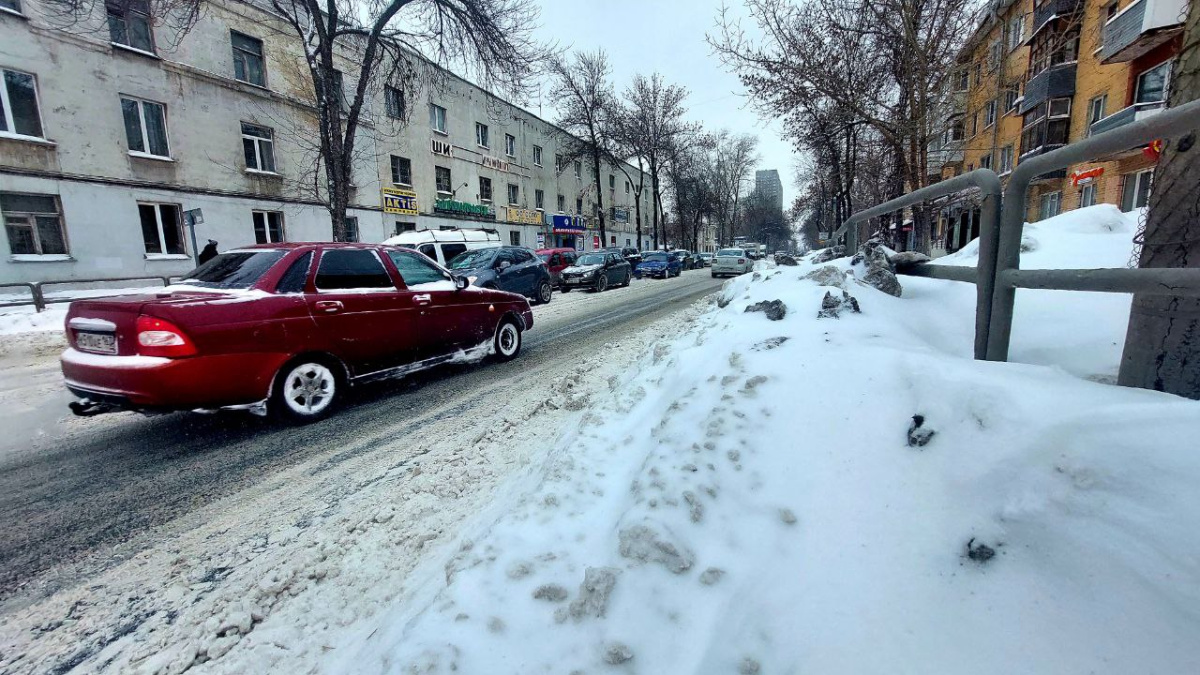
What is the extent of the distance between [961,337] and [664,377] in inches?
82.5

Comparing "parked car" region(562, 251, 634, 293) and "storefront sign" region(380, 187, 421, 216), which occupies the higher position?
"storefront sign" region(380, 187, 421, 216)

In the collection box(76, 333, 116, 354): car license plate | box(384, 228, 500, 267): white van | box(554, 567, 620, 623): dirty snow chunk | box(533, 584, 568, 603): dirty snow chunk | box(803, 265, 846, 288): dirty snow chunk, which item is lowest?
box(533, 584, 568, 603): dirty snow chunk

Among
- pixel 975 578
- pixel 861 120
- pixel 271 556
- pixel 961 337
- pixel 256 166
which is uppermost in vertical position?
pixel 256 166

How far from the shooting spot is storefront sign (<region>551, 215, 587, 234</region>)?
39438 mm

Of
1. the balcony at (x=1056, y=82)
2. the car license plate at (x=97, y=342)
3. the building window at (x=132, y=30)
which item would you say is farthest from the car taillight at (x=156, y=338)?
the balcony at (x=1056, y=82)

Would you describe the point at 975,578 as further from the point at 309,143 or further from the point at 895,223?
the point at 309,143

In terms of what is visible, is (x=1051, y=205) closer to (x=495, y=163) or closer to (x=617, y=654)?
(x=495, y=163)

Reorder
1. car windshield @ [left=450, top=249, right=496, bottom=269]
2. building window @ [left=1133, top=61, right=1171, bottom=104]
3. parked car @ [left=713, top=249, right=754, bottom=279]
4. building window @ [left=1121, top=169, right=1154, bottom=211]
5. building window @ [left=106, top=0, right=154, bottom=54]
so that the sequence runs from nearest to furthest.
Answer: car windshield @ [left=450, top=249, right=496, bottom=269], building window @ [left=106, top=0, right=154, bottom=54], building window @ [left=1133, top=61, right=1171, bottom=104], building window @ [left=1121, top=169, right=1154, bottom=211], parked car @ [left=713, top=249, right=754, bottom=279]

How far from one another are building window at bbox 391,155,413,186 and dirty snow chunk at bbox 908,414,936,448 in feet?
88.3

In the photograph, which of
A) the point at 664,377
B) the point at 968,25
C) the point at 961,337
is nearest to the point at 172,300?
the point at 664,377

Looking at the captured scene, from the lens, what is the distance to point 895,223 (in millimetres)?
13883

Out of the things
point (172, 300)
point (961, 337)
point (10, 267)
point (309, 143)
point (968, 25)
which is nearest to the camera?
point (961, 337)

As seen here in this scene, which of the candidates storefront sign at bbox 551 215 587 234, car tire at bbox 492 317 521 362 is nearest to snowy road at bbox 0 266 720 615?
car tire at bbox 492 317 521 362

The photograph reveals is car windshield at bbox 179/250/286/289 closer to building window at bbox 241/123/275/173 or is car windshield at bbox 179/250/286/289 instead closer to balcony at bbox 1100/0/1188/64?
building window at bbox 241/123/275/173
